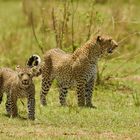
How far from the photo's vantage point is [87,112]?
13156 mm

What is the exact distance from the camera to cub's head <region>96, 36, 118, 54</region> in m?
14.1

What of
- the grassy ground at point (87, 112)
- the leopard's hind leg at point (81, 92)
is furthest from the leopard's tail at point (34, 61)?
the leopard's hind leg at point (81, 92)

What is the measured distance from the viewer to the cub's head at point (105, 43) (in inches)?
556

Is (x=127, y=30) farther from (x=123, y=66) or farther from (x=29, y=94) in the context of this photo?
(x=29, y=94)

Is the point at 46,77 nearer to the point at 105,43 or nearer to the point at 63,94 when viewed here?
the point at 63,94

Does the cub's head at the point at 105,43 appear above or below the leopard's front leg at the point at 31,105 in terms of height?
above

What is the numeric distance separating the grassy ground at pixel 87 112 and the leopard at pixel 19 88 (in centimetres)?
19

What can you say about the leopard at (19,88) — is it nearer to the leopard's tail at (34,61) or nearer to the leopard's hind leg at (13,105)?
the leopard's hind leg at (13,105)

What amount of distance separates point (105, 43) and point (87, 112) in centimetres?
167

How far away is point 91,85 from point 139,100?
44.5 inches

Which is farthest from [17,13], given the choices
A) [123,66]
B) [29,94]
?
[29,94]

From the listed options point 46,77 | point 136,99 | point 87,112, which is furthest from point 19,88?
point 136,99

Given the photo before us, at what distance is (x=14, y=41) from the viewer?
2133 centimetres

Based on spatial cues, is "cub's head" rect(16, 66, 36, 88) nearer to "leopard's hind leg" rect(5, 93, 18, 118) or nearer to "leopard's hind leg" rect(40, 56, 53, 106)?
"leopard's hind leg" rect(5, 93, 18, 118)
